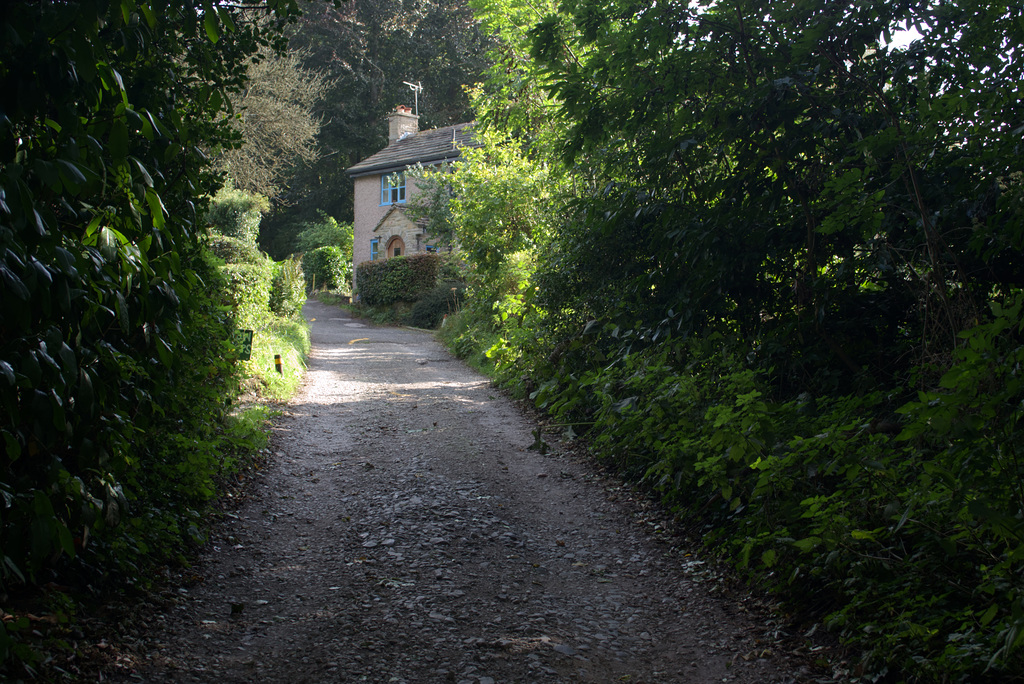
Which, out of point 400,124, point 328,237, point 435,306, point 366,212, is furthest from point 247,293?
point 328,237

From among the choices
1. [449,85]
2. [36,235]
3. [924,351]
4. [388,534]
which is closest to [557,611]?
[388,534]

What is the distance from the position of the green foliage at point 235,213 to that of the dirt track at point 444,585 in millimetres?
13655

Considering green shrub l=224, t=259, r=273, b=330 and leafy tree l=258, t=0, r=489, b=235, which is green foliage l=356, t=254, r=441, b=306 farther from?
leafy tree l=258, t=0, r=489, b=235

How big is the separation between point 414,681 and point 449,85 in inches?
1745

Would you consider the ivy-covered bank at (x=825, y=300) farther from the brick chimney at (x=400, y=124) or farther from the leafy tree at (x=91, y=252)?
the brick chimney at (x=400, y=124)

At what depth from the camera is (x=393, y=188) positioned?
115 ft

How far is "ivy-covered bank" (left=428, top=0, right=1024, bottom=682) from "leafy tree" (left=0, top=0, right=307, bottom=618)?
11.0 ft

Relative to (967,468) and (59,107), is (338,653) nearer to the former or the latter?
(59,107)

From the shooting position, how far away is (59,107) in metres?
2.60

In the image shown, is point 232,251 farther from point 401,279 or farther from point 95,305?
point 95,305

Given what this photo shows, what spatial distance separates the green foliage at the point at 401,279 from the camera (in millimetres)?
27828

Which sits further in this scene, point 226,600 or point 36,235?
point 226,600

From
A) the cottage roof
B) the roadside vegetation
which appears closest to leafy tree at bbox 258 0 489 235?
the cottage roof

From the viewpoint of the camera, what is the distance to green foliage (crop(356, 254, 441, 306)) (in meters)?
27.8
